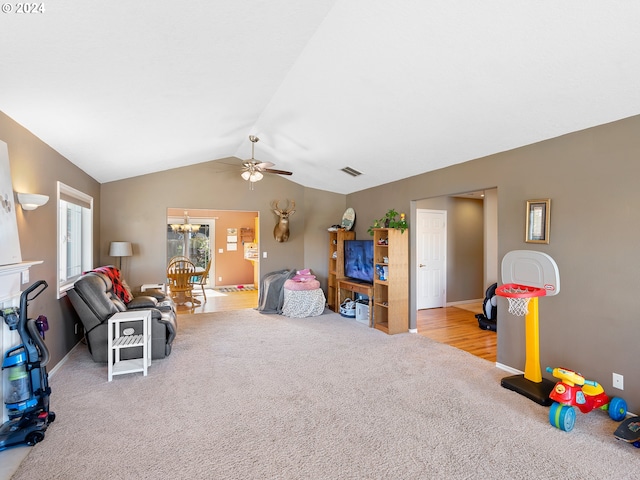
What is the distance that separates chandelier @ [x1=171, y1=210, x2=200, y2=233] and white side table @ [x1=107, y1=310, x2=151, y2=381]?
6.06 meters

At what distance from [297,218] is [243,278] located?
3.98 meters

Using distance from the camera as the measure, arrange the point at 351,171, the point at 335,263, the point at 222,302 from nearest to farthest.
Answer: the point at 351,171, the point at 335,263, the point at 222,302

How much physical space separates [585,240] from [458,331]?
2724 millimetres

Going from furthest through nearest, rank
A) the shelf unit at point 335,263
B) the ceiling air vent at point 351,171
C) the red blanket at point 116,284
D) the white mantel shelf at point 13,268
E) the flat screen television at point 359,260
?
1. the shelf unit at point 335,263
2. the flat screen television at point 359,260
3. the ceiling air vent at point 351,171
4. the red blanket at point 116,284
5. the white mantel shelf at point 13,268

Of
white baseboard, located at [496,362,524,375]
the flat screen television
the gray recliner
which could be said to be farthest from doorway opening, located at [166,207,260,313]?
white baseboard, located at [496,362,524,375]

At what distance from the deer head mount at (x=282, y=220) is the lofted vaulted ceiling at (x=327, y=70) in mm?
2692

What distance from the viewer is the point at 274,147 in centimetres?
552

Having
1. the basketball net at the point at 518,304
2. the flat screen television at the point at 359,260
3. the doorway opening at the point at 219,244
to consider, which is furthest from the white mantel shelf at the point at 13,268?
the doorway opening at the point at 219,244

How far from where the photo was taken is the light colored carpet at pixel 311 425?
2.12m

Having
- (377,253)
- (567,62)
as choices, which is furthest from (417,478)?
(377,253)

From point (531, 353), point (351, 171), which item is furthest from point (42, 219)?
point (531, 353)

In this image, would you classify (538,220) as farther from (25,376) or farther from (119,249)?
(119,249)

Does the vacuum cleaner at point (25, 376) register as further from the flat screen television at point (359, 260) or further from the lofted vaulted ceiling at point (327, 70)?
the flat screen television at point (359, 260)

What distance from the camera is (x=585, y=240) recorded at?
302 centimetres
